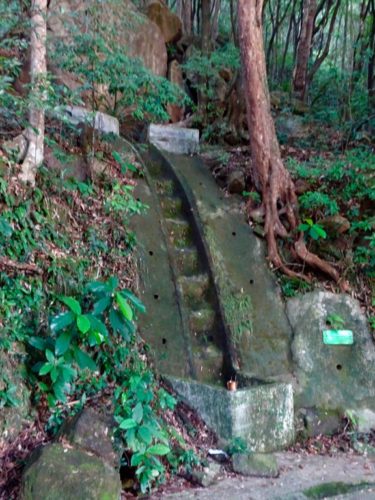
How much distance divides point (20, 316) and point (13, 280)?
0.33m

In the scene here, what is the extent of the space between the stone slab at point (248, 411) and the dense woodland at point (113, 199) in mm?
341

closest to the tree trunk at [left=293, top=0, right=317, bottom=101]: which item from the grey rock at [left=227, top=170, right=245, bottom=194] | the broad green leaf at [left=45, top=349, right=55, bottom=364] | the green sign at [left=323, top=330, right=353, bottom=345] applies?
the grey rock at [left=227, top=170, right=245, bottom=194]

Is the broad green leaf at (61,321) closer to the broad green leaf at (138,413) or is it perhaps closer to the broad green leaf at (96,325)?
the broad green leaf at (96,325)

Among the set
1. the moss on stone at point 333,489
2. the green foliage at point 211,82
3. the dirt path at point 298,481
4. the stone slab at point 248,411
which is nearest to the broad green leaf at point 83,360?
the dirt path at point 298,481

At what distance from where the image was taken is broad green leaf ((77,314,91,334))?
3566 millimetres

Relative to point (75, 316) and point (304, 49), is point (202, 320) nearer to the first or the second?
point (75, 316)

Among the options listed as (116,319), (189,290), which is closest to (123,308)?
(116,319)

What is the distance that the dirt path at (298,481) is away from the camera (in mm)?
3686

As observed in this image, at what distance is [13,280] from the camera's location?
4.09 metres

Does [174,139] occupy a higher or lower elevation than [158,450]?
higher

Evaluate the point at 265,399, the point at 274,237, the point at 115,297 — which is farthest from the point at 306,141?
the point at 115,297

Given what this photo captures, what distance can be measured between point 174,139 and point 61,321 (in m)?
5.49

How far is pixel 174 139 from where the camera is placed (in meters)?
8.53

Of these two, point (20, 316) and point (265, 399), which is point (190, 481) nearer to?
point (265, 399)
